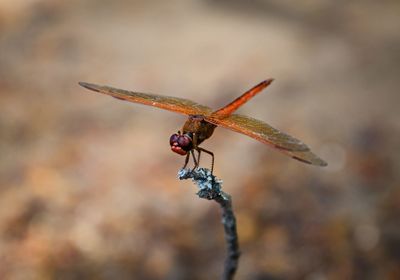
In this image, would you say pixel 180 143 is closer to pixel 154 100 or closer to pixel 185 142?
pixel 185 142

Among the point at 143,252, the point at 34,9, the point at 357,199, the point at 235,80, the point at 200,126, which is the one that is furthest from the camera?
the point at 34,9

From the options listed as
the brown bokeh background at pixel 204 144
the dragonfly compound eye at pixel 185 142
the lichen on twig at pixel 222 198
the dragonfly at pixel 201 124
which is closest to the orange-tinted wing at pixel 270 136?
the dragonfly at pixel 201 124

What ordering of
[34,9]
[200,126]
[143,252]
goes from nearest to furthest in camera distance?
1. [200,126]
2. [143,252]
3. [34,9]

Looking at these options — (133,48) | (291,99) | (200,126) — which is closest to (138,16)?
(133,48)

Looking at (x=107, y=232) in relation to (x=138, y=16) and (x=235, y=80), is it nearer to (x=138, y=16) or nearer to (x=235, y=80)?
(x=235, y=80)

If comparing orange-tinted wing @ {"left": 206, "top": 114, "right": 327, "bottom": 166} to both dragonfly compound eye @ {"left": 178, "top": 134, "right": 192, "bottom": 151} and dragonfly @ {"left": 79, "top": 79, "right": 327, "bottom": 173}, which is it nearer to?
dragonfly @ {"left": 79, "top": 79, "right": 327, "bottom": 173}

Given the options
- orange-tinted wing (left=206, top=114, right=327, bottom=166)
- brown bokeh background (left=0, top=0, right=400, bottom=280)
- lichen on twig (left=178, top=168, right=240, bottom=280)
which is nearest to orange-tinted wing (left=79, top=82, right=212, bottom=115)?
orange-tinted wing (left=206, top=114, right=327, bottom=166)

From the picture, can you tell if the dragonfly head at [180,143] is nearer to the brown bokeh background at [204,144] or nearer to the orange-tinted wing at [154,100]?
the orange-tinted wing at [154,100]
